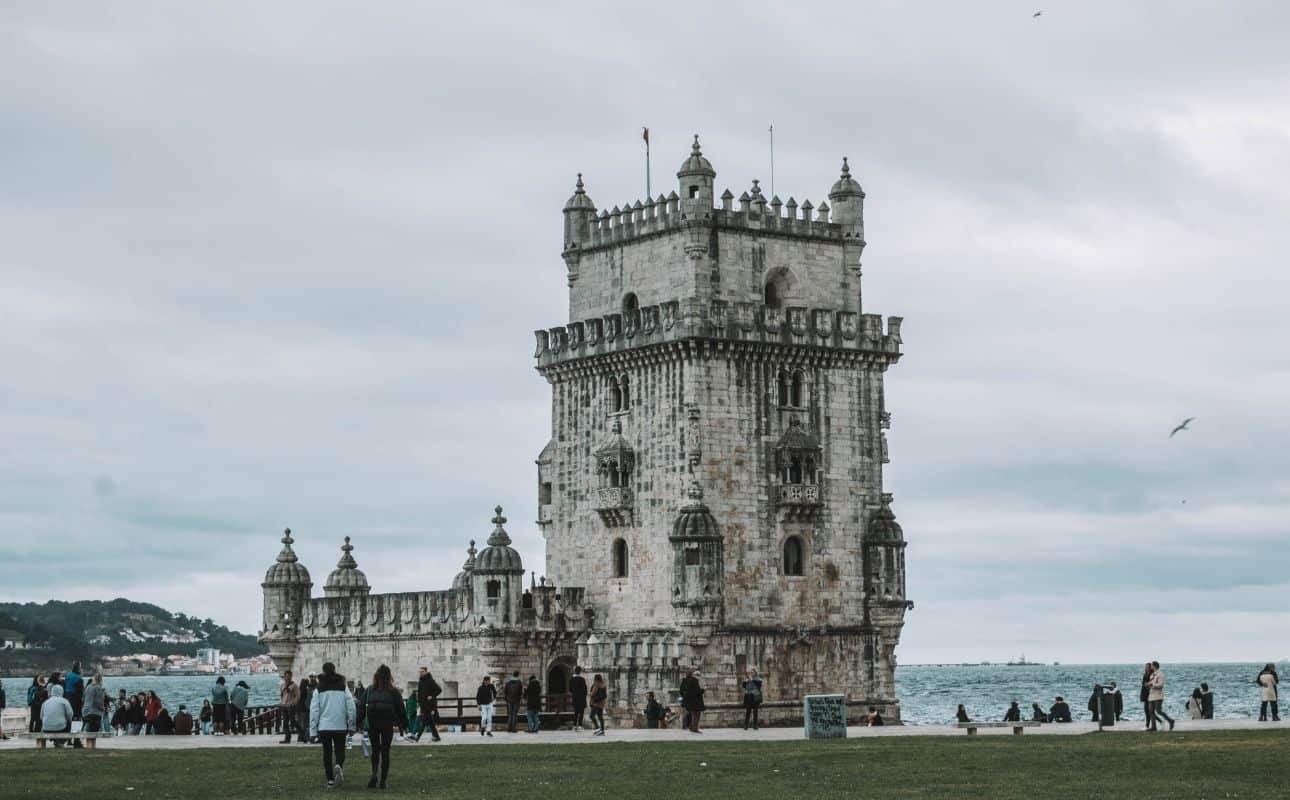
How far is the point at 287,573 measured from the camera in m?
97.4

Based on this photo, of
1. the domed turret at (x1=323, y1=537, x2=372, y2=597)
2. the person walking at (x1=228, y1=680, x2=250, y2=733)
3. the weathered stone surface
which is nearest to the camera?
the weathered stone surface

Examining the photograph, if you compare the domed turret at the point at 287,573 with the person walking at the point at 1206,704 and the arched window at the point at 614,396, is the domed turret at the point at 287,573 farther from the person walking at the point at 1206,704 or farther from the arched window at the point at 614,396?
the person walking at the point at 1206,704

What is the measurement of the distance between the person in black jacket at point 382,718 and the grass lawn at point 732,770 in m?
0.53

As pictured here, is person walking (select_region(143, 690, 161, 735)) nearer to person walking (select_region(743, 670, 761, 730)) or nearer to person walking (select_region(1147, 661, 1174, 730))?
person walking (select_region(743, 670, 761, 730))

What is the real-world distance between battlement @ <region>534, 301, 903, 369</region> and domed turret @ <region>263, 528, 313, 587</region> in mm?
17553

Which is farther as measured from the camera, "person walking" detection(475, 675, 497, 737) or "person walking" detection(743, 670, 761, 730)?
"person walking" detection(475, 675, 497, 737)

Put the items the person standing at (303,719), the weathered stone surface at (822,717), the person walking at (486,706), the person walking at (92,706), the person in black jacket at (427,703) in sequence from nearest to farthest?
1. the weathered stone surface at (822,717)
2. the person standing at (303,719)
3. the person in black jacket at (427,703)
4. the person walking at (92,706)
5. the person walking at (486,706)

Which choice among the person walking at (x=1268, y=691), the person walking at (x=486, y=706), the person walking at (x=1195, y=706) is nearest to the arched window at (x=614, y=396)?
the person walking at (x=486, y=706)

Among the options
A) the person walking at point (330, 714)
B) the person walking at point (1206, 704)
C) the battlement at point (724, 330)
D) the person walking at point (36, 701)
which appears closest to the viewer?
the person walking at point (330, 714)

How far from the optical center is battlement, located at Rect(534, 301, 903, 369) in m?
80.1

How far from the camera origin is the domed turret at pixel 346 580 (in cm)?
10019

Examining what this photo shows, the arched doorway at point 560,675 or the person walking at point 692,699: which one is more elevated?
the arched doorway at point 560,675

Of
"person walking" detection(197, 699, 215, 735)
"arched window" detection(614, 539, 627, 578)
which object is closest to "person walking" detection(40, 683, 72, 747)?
"person walking" detection(197, 699, 215, 735)

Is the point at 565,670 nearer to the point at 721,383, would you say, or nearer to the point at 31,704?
the point at 721,383
